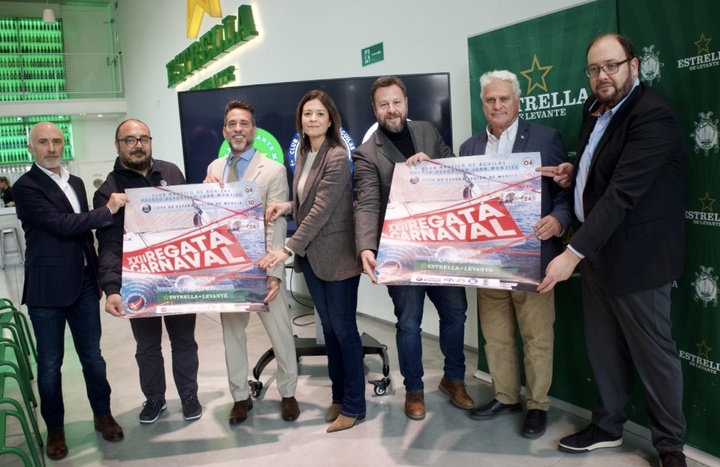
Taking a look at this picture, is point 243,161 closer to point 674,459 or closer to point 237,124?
point 237,124

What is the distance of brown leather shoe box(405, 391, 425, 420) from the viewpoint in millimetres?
2875

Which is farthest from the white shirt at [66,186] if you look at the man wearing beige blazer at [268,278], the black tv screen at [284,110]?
the black tv screen at [284,110]

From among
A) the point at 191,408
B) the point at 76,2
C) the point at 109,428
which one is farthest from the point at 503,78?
the point at 76,2

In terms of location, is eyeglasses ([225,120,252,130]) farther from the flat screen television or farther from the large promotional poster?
the flat screen television

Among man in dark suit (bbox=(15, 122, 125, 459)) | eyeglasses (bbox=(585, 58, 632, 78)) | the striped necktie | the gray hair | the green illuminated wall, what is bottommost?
man in dark suit (bbox=(15, 122, 125, 459))

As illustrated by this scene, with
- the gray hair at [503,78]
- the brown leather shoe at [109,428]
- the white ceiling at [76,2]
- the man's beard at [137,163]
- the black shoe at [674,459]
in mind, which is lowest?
the brown leather shoe at [109,428]

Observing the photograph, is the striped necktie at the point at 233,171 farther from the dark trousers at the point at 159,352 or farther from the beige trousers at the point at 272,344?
the dark trousers at the point at 159,352

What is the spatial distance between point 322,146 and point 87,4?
1450 cm

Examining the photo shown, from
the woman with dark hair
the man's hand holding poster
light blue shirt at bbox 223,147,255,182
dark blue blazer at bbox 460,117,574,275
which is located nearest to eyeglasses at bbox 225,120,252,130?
light blue shirt at bbox 223,147,255,182

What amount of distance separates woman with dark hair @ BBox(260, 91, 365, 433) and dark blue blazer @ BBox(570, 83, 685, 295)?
3.39 feet

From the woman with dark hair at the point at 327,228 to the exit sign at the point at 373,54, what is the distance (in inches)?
76.4

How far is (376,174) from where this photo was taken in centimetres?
268

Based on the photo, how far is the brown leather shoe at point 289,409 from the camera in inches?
117

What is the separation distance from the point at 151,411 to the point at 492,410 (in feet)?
6.09
